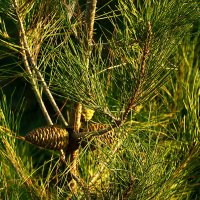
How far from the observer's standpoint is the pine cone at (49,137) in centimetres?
92

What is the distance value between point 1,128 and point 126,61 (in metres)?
0.29

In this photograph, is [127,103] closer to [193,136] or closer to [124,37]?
[124,37]

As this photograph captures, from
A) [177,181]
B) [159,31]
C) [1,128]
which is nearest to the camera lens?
[159,31]

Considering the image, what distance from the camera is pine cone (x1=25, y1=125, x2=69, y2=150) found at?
3.01 ft

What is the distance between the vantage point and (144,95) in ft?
2.71

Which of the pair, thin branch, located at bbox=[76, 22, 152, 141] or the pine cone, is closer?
thin branch, located at bbox=[76, 22, 152, 141]

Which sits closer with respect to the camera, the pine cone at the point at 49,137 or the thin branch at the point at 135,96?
the thin branch at the point at 135,96

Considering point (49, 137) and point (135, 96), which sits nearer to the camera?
point (135, 96)

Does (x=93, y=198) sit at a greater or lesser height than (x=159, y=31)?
lesser

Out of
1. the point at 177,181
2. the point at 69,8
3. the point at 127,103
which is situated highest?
the point at 69,8

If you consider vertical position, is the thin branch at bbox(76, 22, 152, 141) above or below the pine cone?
above

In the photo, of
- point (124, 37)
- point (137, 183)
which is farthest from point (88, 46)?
point (137, 183)

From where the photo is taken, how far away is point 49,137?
923mm

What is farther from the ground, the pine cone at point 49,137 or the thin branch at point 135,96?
the thin branch at point 135,96
